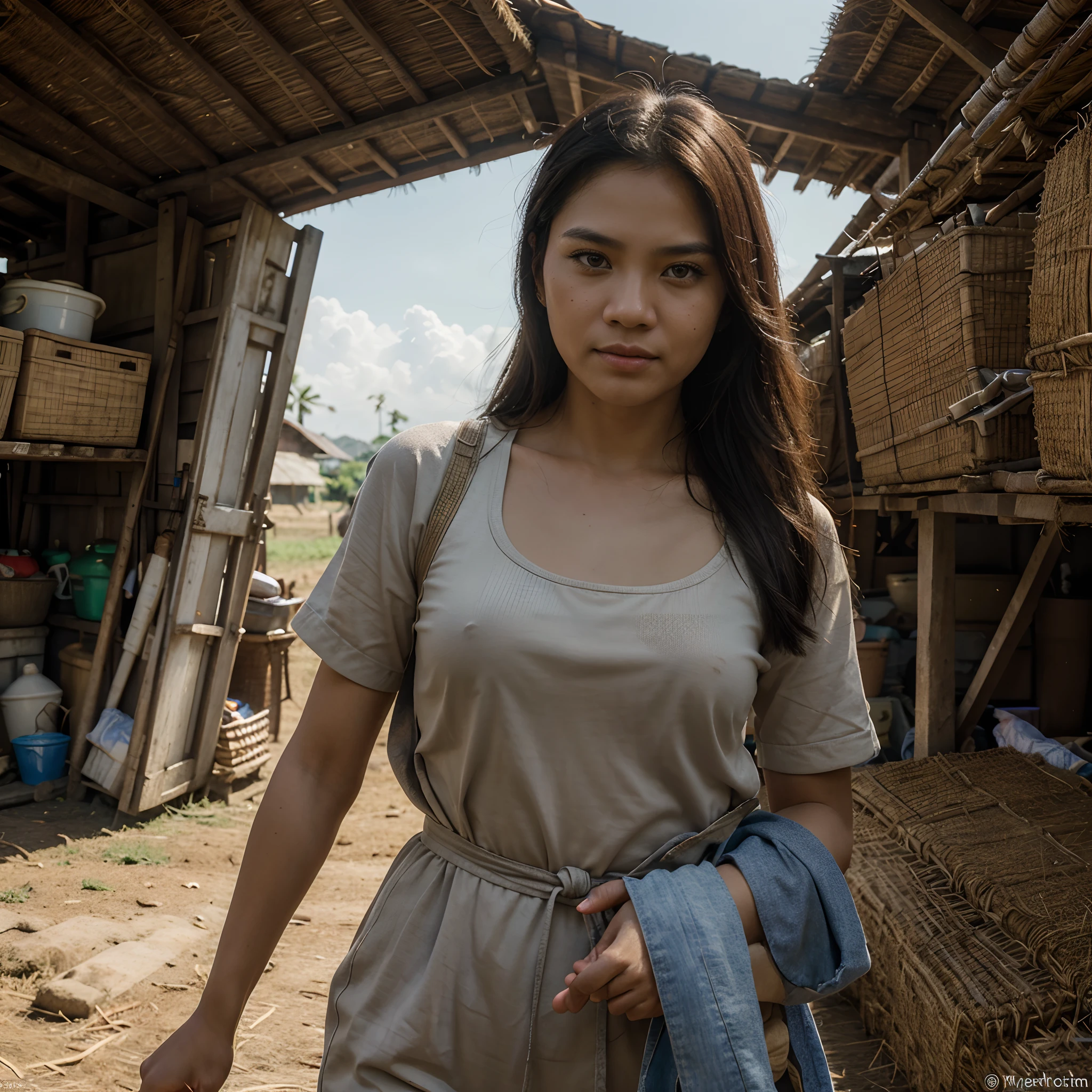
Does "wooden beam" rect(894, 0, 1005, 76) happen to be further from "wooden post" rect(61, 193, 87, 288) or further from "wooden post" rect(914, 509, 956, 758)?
"wooden post" rect(61, 193, 87, 288)

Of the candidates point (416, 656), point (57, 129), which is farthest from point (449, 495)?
point (57, 129)

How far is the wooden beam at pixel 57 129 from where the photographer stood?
409 centimetres

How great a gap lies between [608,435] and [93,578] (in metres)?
5.14

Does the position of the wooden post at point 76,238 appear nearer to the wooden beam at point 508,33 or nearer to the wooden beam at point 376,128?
the wooden beam at point 376,128

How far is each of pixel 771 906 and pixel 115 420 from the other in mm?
4892

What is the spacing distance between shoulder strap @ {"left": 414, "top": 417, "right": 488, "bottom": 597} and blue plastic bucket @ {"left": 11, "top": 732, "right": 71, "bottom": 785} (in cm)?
514

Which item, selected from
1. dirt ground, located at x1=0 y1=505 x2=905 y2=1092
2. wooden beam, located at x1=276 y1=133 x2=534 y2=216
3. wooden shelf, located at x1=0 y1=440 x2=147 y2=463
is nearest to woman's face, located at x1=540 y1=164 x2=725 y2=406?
dirt ground, located at x1=0 y1=505 x2=905 y2=1092

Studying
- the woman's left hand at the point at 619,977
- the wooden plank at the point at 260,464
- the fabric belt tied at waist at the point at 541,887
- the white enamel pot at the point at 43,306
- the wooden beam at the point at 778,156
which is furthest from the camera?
the wooden plank at the point at 260,464

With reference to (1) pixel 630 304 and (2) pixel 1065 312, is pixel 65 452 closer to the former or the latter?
(1) pixel 630 304

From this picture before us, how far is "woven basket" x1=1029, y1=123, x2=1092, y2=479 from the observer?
2.01 meters

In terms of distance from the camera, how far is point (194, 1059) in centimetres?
107

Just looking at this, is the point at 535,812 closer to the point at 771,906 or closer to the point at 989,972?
the point at 771,906

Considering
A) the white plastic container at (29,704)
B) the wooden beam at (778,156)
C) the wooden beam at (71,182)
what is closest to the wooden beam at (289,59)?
the wooden beam at (71,182)

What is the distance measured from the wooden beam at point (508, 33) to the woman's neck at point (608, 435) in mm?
3287
